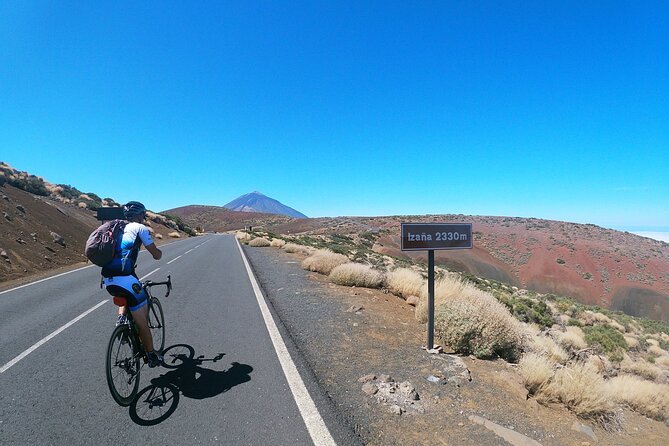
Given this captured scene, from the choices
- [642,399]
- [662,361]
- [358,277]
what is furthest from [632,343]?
[358,277]

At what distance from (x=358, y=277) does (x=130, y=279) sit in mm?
7506

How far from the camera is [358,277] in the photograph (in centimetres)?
1069

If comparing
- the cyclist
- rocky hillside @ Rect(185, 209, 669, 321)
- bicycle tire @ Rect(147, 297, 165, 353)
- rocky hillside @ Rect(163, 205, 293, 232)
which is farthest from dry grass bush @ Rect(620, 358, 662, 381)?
rocky hillside @ Rect(163, 205, 293, 232)

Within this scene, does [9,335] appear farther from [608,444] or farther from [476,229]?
[476,229]

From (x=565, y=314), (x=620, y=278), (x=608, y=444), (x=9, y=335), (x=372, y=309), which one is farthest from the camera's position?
(x=620, y=278)

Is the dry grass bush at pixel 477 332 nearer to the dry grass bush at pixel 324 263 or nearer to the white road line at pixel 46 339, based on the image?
the white road line at pixel 46 339

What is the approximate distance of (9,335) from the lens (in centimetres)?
589

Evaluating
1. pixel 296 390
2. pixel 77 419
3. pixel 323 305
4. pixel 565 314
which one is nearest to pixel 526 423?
pixel 296 390

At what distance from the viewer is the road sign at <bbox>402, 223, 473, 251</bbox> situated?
518 centimetres

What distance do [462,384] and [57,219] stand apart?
2965 cm

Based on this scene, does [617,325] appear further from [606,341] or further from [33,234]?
[33,234]

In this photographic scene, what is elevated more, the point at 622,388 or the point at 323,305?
the point at 323,305

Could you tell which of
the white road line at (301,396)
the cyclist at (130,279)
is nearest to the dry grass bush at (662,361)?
the white road line at (301,396)

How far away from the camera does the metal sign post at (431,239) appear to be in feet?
17.0
